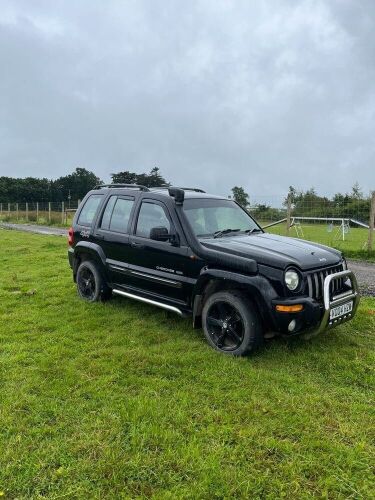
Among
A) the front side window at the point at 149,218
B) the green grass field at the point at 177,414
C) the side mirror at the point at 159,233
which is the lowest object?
the green grass field at the point at 177,414

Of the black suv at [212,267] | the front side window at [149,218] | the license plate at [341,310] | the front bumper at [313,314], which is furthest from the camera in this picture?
the front side window at [149,218]

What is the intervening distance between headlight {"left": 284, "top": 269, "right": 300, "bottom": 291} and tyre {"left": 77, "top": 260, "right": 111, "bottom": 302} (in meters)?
3.10

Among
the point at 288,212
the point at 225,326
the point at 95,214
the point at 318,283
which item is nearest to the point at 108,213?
the point at 95,214

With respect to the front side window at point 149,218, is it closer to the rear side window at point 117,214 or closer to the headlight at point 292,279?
the rear side window at point 117,214

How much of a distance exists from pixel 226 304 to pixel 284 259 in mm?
805

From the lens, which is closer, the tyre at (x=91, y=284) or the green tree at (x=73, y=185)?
the tyre at (x=91, y=284)

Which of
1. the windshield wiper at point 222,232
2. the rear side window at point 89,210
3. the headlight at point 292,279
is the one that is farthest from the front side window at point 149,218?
the headlight at point 292,279

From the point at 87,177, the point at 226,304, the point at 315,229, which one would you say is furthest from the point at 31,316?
the point at 87,177

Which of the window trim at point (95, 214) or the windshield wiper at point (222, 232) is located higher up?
the window trim at point (95, 214)

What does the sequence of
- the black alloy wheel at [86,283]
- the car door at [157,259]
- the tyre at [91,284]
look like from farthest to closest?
the black alloy wheel at [86,283] → the tyre at [91,284] → the car door at [157,259]

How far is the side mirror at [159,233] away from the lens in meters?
4.92

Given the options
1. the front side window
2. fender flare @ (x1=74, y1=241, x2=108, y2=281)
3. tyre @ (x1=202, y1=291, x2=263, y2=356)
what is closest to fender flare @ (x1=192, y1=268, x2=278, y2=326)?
tyre @ (x1=202, y1=291, x2=263, y2=356)

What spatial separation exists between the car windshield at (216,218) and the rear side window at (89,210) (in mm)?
1791

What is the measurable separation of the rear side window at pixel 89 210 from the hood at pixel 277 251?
91.9 inches
